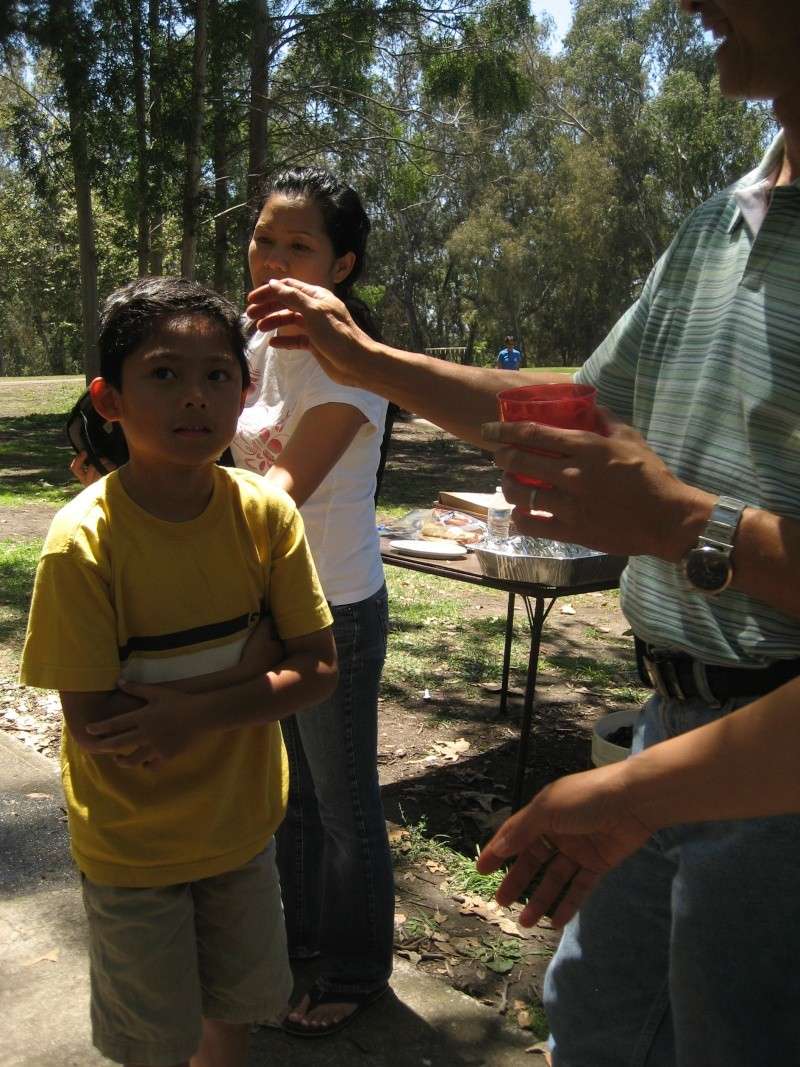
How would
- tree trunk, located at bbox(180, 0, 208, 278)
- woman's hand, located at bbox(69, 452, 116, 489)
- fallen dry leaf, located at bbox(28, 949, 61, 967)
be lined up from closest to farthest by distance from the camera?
1. woman's hand, located at bbox(69, 452, 116, 489)
2. fallen dry leaf, located at bbox(28, 949, 61, 967)
3. tree trunk, located at bbox(180, 0, 208, 278)

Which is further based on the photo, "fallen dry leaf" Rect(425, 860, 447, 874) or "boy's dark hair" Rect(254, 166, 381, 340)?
"fallen dry leaf" Rect(425, 860, 447, 874)

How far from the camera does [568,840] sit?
54.8 inches

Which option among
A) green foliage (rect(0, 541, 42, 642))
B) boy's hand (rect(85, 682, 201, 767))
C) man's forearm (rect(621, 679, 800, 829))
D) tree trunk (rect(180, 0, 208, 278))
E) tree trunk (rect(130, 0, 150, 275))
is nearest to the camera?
man's forearm (rect(621, 679, 800, 829))

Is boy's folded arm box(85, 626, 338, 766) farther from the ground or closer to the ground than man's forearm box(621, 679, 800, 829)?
closer to the ground

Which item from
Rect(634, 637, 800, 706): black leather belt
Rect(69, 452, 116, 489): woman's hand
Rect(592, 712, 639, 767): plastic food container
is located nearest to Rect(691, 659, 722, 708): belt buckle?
Rect(634, 637, 800, 706): black leather belt

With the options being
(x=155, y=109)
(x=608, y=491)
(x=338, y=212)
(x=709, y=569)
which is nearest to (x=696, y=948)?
(x=709, y=569)

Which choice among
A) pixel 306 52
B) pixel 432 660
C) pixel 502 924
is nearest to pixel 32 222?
pixel 306 52

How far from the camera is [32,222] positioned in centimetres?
4109

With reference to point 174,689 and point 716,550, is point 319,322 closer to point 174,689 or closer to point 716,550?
point 174,689

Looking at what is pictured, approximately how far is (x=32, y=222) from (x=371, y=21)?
3004 cm

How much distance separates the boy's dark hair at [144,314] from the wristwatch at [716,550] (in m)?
1.10

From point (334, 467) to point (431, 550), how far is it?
1588mm

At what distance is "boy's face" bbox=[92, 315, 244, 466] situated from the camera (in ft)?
6.55

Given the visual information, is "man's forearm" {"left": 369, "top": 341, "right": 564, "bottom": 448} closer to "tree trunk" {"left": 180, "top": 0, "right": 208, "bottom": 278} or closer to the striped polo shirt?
the striped polo shirt
